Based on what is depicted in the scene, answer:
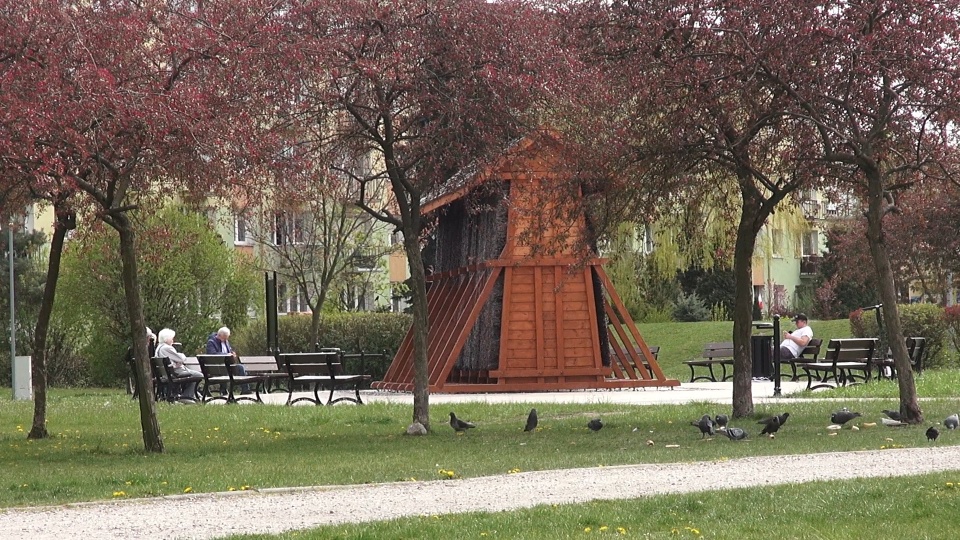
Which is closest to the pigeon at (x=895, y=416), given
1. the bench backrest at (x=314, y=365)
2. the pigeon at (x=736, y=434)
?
the pigeon at (x=736, y=434)

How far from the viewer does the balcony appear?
70.8 metres

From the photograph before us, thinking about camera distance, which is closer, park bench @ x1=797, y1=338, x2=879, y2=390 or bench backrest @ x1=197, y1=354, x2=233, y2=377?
bench backrest @ x1=197, y1=354, x2=233, y2=377

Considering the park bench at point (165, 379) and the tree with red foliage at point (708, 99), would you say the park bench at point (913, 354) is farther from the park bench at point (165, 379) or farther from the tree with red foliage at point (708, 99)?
the park bench at point (165, 379)

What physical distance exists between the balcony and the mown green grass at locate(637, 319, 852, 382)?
1029 inches

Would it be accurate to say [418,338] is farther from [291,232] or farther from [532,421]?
[291,232]

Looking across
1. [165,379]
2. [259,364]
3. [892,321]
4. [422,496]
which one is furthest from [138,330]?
[259,364]

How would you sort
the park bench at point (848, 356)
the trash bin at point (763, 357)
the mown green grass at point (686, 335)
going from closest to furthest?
the park bench at point (848, 356)
the trash bin at point (763, 357)
the mown green grass at point (686, 335)

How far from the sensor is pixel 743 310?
17953 millimetres

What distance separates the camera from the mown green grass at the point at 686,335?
Answer: 4203 centimetres

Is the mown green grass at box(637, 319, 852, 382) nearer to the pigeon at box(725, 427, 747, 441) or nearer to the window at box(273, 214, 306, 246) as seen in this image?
the window at box(273, 214, 306, 246)

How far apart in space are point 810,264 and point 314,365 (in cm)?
5538

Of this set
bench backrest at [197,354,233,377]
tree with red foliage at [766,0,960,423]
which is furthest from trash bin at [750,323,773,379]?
tree with red foliage at [766,0,960,423]

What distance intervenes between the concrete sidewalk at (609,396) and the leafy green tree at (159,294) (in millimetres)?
8309

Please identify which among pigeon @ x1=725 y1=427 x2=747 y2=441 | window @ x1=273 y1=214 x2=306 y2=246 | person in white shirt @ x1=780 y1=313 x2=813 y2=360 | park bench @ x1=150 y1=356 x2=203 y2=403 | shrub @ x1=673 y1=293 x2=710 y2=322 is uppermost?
window @ x1=273 y1=214 x2=306 y2=246
